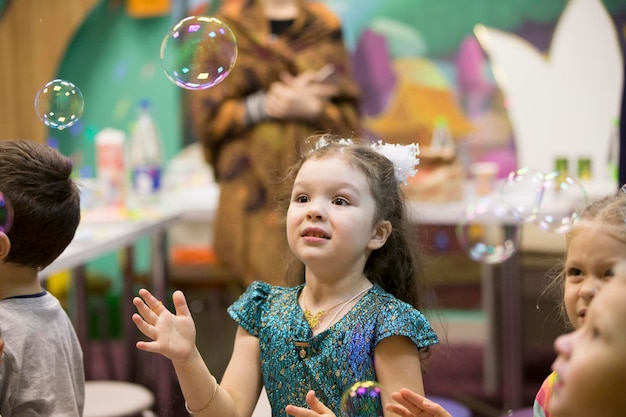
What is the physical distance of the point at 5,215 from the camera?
1263 millimetres

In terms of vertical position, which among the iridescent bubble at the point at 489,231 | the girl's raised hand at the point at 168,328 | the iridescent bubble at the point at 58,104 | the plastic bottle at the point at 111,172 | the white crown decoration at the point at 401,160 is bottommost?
the iridescent bubble at the point at 489,231

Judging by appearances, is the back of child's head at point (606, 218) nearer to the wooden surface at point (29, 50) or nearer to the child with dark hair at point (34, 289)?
the child with dark hair at point (34, 289)

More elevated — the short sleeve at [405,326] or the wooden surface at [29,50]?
the wooden surface at [29,50]

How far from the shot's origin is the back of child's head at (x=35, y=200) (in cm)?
131

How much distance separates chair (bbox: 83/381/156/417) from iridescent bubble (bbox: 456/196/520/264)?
4.00 feet

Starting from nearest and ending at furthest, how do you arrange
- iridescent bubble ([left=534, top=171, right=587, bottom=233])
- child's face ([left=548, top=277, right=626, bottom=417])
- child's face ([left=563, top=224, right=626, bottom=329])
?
child's face ([left=548, top=277, right=626, bottom=417]) → child's face ([left=563, top=224, right=626, bottom=329]) → iridescent bubble ([left=534, top=171, right=587, bottom=233])

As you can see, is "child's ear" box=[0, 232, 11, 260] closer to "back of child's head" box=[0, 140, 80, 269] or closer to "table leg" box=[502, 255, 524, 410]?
"back of child's head" box=[0, 140, 80, 269]

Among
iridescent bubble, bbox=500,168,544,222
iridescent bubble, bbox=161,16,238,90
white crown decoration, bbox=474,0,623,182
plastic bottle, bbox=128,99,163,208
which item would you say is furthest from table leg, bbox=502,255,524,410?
iridescent bubble, bbox=161,16,238,90

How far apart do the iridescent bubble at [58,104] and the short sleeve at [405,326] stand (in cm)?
81

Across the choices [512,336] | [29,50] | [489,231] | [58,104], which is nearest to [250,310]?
[58,104]

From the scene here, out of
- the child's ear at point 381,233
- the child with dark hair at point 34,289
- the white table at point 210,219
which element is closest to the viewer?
the child with dark hair at point 34,289

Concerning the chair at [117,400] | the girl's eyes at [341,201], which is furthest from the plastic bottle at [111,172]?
the girl's eyes at [341,201]

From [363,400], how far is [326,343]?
16 centimetres

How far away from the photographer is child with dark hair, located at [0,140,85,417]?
126cm
